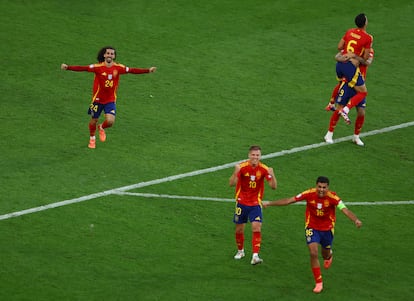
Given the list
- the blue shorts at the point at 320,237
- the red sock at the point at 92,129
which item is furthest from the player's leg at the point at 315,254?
the red sock at the point at 92,129

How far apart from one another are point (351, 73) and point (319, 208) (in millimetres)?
6644

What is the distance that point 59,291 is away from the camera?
18.0 m

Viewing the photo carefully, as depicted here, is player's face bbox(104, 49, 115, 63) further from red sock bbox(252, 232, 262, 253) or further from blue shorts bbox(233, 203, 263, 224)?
red sock bbox(252, 232, 262, 253)

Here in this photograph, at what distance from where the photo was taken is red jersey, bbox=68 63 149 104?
23.1 meters

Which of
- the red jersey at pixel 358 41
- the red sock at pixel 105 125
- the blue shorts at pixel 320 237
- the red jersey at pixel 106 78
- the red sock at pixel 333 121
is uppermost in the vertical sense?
the red jersey at pixel 358 41

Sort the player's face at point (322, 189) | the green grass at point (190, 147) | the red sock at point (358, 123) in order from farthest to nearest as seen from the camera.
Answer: the red sock at point (358, 123)
the green grass at point (190, 147)
the player's face at point (322, 189)

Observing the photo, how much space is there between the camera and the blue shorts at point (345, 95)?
24.6 m

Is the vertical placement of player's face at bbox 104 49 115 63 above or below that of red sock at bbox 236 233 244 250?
above

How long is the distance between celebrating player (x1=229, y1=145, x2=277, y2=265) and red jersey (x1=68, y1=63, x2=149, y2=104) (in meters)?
4.76

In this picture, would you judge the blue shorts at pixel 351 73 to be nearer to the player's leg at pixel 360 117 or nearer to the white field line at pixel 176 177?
the player's leg at pixel 360 117

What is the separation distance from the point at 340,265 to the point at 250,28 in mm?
12386

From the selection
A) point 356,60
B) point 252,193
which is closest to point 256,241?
point 252,193

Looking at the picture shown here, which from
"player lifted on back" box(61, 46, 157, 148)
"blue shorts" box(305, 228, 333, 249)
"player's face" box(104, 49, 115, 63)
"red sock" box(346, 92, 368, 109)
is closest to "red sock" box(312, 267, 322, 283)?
"blue shorts" box(305, 228, 333, 249)

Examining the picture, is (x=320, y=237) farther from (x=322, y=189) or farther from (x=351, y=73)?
(x=351, y=73)
